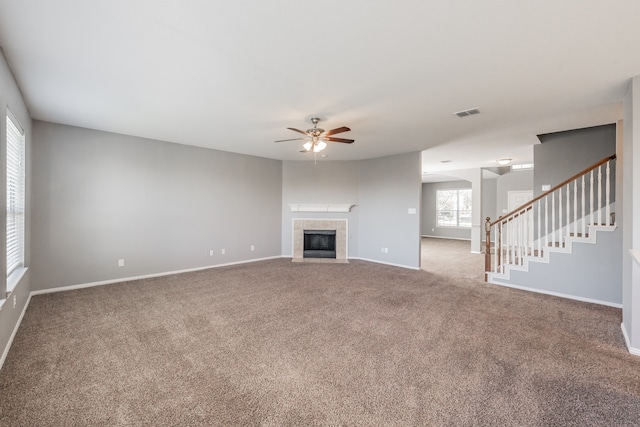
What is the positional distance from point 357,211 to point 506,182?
21.0 ft

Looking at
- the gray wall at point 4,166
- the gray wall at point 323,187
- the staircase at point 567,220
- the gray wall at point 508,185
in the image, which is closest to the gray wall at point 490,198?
the gray wall at point 508,185

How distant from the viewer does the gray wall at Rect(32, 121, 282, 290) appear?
4270 mm

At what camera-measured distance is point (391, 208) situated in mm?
6672

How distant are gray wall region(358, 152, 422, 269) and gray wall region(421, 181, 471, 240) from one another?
22.1 feet

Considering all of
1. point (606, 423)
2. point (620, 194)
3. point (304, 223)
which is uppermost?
point (620, 194)

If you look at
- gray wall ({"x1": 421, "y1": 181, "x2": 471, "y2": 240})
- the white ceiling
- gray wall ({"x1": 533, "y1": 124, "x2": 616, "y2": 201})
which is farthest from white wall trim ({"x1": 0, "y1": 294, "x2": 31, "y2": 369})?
gray wall ({"x1": 421, "y1": 181, "x2": 471, "y2": 240})

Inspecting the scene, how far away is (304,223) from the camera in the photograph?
735cm

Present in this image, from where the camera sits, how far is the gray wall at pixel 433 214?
1201cm

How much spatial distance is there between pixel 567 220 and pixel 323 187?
4.91 meters

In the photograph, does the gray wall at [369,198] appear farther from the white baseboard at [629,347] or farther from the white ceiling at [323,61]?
A: the white baseboard at [629,347]

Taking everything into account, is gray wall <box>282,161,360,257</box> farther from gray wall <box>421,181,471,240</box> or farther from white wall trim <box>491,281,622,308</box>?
gray wall <box>421,181,471,240</box>

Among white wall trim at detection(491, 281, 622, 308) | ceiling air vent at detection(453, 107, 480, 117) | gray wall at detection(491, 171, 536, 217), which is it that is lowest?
white wall trim at detection(491, 281, 622, 308)

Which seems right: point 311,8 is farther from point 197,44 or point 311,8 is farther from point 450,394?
point 450,394

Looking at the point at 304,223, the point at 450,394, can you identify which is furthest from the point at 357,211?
the point at 450,394
